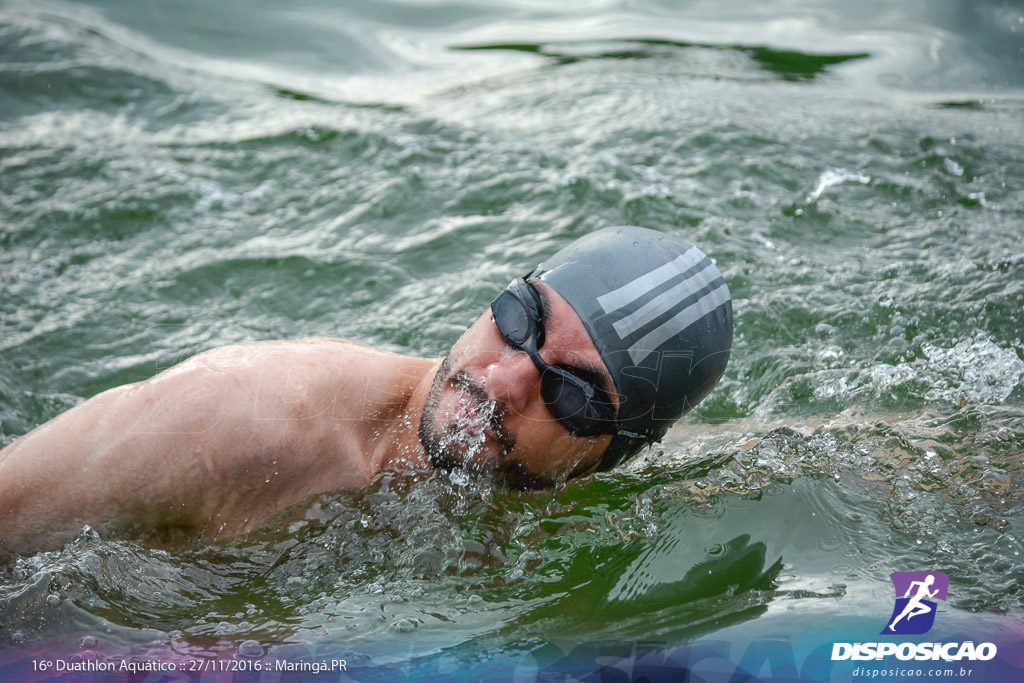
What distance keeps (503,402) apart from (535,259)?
2411mm

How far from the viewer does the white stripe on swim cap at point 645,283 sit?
10.2 ft

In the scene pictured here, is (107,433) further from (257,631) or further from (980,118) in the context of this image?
(980,118)

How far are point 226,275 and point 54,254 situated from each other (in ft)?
3.55

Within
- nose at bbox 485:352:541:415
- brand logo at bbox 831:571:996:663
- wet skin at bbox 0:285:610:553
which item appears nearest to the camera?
brand logo at bbox 831:571:996:663

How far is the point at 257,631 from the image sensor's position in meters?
2.76

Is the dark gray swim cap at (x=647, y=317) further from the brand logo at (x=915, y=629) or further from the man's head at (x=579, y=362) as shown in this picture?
the brand logo at (x=915, y=629)

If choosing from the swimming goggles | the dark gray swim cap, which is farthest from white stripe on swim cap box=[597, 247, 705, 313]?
the swimming goggles

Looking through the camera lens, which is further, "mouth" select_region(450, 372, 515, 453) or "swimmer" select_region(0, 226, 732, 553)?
"mouth" select_region(450, 372, 515, 453)

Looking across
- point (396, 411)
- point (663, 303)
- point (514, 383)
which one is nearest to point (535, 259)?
point (396, 411)

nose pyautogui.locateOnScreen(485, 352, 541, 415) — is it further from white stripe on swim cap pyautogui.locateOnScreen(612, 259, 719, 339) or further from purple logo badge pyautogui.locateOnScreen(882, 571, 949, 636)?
purple logo badge pyautogui.locateOnScreen(882, 571, 949, 636)

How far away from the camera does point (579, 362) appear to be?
3.10 m

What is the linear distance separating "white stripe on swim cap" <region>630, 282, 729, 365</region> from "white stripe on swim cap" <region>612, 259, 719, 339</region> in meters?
0.04

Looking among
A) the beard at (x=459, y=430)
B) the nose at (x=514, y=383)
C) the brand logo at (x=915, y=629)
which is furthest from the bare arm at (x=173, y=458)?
the brand logo at (x=915, y=629)

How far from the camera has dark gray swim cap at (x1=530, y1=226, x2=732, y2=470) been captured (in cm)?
310
